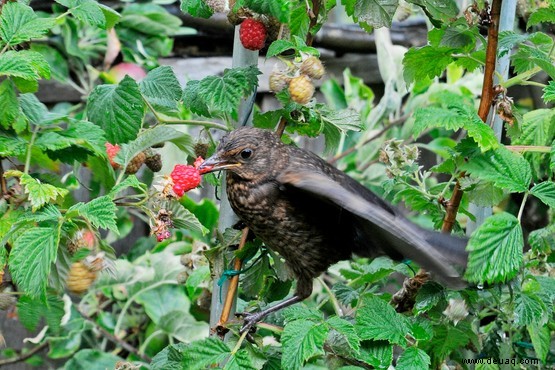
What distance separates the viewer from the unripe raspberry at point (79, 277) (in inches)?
76.7

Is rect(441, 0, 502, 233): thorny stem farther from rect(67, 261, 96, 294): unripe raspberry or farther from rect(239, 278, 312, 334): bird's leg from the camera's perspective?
rect(67, 261, 96, 294): unripe raspberry

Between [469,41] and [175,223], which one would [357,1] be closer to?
[469,41]

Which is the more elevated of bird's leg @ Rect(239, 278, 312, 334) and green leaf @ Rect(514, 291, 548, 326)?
green leaf @ Rect(514, 291, 548, 326)

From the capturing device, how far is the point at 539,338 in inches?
75.4

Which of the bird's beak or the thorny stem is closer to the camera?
the thorny stem

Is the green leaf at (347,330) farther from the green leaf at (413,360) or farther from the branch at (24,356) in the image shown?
the branch at (24,356)

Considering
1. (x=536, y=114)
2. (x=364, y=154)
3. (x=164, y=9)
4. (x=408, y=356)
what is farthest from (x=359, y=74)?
(x=408, y=356)

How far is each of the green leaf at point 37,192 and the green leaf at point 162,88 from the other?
0.27 m

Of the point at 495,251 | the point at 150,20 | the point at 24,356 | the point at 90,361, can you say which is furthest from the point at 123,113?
the point at 150,20

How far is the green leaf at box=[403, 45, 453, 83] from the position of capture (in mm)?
1820

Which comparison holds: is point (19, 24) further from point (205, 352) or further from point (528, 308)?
point (528, 308)

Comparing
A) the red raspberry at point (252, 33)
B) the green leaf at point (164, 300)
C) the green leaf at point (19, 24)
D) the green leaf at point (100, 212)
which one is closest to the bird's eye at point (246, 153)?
the red raspberry at point (252, 33)

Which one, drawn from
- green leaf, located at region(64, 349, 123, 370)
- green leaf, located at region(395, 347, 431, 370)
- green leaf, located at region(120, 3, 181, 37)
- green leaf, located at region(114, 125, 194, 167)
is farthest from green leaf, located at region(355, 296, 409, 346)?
green leaf, located at region(120, 3, 181, 37)

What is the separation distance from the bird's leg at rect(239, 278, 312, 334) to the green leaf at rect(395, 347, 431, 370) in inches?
11.5
